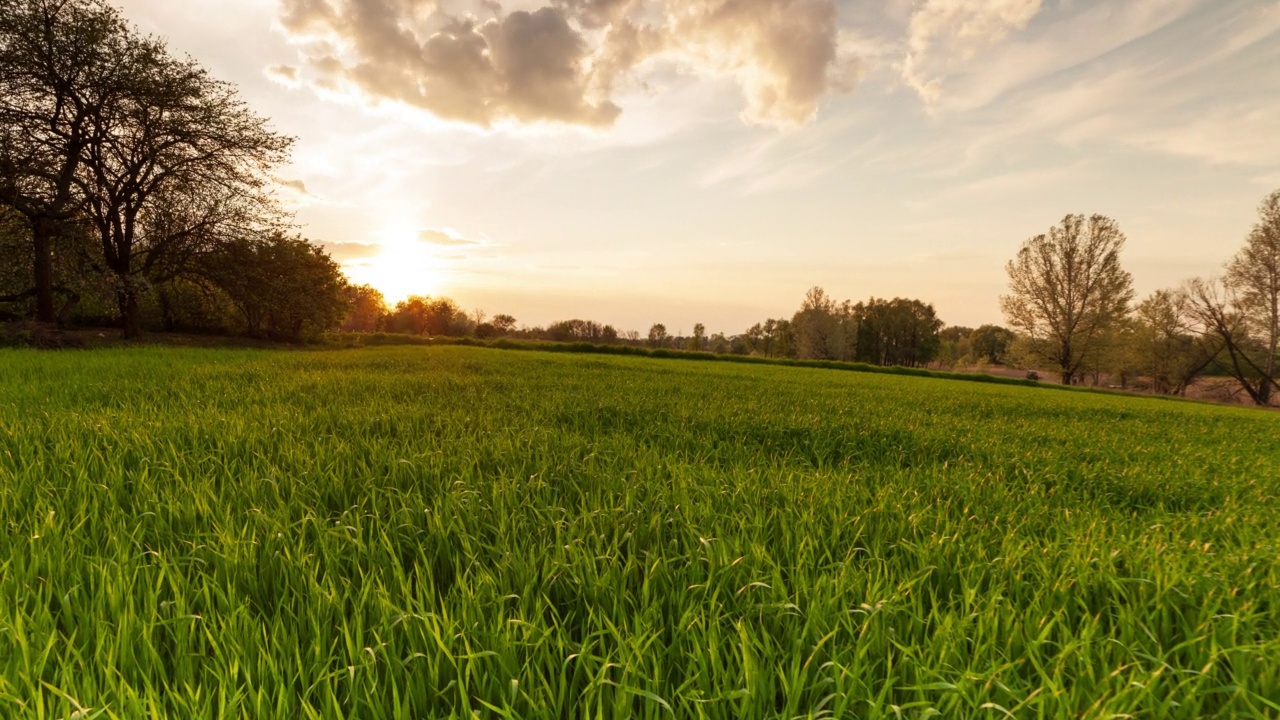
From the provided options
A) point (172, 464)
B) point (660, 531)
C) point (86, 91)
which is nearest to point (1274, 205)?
point (660, 531)

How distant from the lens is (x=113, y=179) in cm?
1984

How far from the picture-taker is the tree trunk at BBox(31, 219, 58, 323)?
1734cm

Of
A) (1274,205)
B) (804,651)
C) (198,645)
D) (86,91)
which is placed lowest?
(198,645)

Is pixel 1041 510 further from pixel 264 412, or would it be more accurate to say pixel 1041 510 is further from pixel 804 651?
pixel 264 412

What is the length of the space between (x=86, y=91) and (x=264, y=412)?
24.4m

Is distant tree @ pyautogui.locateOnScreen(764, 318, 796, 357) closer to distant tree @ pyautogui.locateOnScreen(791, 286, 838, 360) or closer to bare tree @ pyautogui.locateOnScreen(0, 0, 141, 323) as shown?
distant tree @ pyautogui.locateOnScreen(791, 286, 838, 360)

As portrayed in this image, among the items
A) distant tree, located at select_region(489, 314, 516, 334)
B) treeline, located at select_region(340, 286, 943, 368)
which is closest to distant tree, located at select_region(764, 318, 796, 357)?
treeline, located at select_region(340, 286, 943, 368)

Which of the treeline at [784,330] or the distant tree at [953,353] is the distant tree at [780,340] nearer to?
the treeline at [784,330]

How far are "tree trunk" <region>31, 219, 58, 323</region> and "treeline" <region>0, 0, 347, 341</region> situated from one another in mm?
42

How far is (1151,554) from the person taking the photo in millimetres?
2307

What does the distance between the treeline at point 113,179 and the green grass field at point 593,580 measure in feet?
70.2

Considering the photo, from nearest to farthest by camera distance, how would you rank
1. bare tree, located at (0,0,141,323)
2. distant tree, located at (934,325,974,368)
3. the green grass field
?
the green grass field, bare tree, located at (0,0,141,323), distant tree, located at (934,325,974,368)

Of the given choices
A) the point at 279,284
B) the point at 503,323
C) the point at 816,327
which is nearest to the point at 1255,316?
the point at 816,327

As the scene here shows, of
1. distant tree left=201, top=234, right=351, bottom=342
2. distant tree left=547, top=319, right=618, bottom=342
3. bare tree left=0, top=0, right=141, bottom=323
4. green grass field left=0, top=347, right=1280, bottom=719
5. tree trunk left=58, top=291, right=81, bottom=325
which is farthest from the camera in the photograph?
distant tree left=547, top=319, right=618, bottom=342
